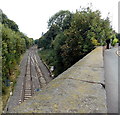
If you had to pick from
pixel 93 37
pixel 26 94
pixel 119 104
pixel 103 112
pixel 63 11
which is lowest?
pixel 26 94

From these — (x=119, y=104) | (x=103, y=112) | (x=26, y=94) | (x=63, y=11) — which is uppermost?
(x=63, y=11)

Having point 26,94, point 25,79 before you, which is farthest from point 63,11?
point 26,94

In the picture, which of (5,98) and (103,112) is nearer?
(103,112)

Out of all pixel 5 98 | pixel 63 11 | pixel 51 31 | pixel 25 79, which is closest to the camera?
pixel 5 98

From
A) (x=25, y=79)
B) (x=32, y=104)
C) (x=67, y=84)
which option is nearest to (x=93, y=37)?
(x=67, y=84)

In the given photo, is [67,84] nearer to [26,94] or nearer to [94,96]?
[94,96]

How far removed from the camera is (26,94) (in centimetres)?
1410

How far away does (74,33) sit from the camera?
8180mm

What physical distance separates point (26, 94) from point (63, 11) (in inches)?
1225

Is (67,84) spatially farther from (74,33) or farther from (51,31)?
(51,31)

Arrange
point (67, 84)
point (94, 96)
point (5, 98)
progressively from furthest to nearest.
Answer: point (5, 98) < point (67, 84) < point (94, 96)

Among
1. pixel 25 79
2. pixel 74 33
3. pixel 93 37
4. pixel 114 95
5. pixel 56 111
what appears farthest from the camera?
pixel 25 79

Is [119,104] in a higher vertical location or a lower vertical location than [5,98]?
higher

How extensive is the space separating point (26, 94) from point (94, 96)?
13.8 meters
